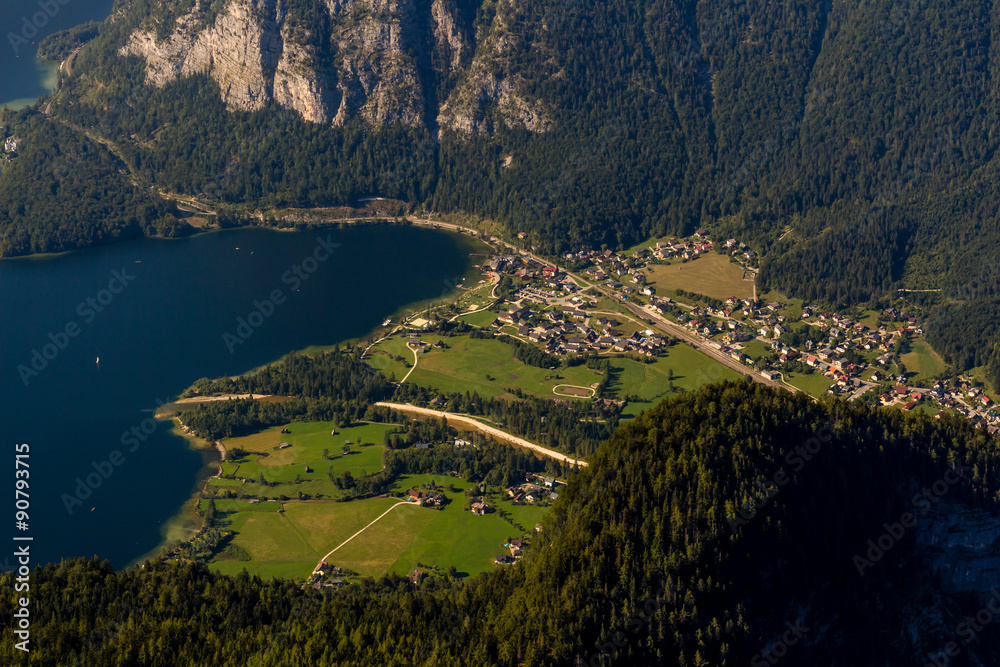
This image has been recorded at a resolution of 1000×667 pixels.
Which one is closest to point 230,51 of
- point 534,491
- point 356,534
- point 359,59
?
point 359,59

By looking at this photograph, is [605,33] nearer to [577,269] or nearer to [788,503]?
[577,269]

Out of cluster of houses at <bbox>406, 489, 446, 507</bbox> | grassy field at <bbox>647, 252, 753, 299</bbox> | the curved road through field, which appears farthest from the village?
the curved road through field

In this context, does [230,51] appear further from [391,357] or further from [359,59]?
[391,357]

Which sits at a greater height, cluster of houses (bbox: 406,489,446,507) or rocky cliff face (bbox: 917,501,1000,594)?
rocky cliff face (bbox: 917,501,1000,594)

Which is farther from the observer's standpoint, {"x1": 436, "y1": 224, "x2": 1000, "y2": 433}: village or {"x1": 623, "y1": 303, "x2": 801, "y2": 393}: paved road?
{"x1": 623, "y1": 303, "x2": 801, "y2": 393}: paved road

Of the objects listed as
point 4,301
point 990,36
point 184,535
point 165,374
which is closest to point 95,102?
point 4,301

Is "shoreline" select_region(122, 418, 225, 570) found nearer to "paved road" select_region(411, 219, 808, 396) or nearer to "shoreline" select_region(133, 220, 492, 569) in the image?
"shoreline" select_region(133, 220, 492, 569)
